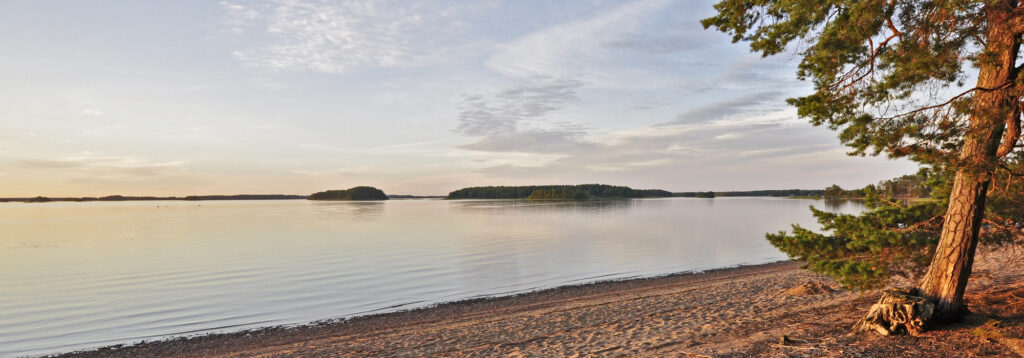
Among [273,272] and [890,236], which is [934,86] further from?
[273,272]

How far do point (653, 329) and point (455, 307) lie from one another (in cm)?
753

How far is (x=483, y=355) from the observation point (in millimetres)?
9469

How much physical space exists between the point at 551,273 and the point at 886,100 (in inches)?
674

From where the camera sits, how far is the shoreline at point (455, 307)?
1270cm

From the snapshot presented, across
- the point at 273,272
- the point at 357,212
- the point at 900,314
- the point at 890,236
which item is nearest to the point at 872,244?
the point at 890,236

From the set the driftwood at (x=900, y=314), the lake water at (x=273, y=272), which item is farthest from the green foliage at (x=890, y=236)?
the lake water at (x=273, y=272)

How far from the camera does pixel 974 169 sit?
6.50m

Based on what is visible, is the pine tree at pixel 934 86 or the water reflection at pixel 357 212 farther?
the water reflection at pixel 357 212

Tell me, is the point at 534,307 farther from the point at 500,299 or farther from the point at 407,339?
the point at 407,339

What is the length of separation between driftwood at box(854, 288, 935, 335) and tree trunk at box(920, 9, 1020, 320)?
236 mm

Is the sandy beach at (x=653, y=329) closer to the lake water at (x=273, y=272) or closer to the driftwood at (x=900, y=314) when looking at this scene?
the driftwood at (x=900, y=314)

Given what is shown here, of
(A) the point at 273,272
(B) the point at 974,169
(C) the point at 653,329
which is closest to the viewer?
(B) the point at 974,169

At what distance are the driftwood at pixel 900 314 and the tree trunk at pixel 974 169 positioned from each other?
24 centimetres

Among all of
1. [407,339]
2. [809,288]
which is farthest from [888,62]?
[407,339]
